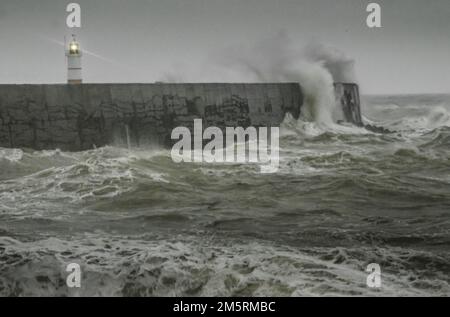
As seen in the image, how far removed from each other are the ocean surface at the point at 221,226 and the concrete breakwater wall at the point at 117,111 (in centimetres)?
89

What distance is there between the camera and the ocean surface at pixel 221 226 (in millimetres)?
2896

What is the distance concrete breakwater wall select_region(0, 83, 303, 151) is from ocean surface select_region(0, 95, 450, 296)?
892 mm

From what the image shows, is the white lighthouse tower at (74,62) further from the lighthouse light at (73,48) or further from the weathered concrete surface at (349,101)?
the weathered concrete surface at (349,101)

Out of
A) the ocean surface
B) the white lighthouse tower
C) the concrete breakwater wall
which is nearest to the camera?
the ocean surface

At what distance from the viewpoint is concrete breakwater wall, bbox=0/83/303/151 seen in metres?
8.24

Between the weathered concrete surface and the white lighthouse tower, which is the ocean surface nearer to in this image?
the weathered concrete surface

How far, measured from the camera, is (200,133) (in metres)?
9.59

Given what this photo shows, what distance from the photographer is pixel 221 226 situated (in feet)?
13.4

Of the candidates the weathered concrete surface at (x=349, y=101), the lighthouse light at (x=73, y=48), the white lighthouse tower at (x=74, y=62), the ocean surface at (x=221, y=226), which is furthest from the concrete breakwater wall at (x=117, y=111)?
the lighthouse light at (x=73, y=48)

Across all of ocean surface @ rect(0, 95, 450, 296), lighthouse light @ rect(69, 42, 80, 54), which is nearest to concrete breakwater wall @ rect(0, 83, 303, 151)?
ocean surface @ rect(0, 95, 450, 296)

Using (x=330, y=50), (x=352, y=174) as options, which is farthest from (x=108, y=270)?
(x=330, y=50)

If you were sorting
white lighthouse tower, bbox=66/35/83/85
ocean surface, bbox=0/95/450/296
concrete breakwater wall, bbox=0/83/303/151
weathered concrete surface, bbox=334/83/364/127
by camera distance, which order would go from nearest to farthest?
ocean surface, bbox=0/95/450/296, concrete breakwater wall, bbox=0/83/303/151, white lighthouse tower, bbox=66/35/83/85, weathered concrete surface, bbox=334/83/364/127

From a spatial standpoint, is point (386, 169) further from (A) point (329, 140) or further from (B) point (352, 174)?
(A) point (329, 140)

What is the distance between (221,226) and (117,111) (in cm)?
519
